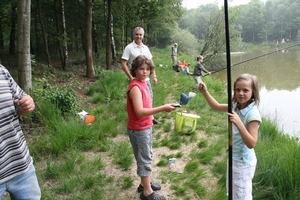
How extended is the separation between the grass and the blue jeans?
102 centimetres

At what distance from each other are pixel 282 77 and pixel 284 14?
26.5m

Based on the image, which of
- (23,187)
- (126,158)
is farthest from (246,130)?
(126,158)

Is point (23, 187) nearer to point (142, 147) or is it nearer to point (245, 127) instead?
point (142, 147)

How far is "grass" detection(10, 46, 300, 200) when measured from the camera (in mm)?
2564

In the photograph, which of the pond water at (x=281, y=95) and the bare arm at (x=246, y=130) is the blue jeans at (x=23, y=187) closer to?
the bare arm at (x=246, y=130)

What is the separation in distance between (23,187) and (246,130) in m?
1.47

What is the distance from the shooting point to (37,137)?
3.51 metres

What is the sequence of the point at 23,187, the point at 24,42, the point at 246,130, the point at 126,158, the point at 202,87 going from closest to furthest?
the point at 23,187, the point at 246,130, the point at 202,87, the point at 126,158, the point at 24,42

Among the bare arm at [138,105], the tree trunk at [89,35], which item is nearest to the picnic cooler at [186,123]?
the bare arm at [138,105]

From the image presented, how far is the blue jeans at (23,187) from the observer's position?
4.66 feet

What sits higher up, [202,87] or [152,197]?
[202,87]

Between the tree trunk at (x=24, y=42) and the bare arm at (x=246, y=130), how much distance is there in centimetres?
357

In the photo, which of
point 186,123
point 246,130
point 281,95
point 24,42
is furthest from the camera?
point 281,95

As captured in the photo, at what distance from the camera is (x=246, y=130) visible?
5.28ft
